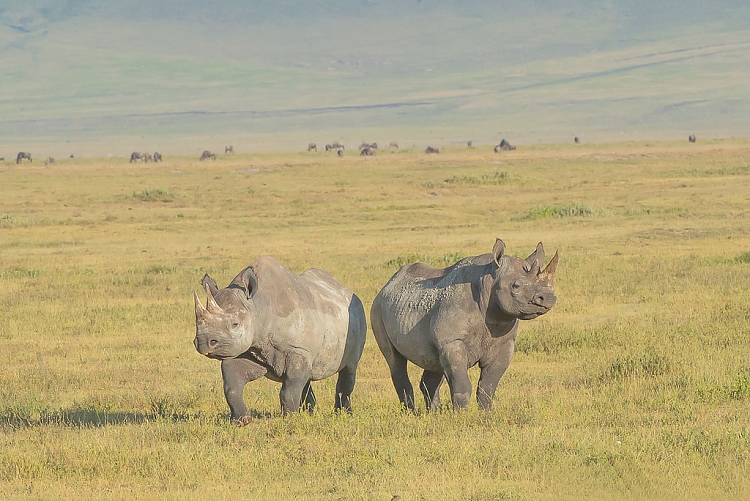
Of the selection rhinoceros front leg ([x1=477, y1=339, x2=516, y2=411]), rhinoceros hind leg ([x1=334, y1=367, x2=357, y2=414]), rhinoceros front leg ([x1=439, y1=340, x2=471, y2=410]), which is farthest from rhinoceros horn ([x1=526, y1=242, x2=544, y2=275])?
rhinoceros hind leg ([x1=334, y1=367, x2=357, y2=414])

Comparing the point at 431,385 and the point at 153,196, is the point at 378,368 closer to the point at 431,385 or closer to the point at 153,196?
the point at 431,385

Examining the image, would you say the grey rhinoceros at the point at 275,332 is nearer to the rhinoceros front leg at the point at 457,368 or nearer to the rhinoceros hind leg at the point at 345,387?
the rhinoceros hind leg at the point at 345,387

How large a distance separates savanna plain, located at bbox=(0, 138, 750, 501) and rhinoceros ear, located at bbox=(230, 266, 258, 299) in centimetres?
102

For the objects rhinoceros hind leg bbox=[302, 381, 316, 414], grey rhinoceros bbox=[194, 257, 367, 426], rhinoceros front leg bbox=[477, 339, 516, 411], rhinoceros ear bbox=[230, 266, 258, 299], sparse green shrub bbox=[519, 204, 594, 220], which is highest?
rhinoceros ear bbox=[230, 266, 258, 299]

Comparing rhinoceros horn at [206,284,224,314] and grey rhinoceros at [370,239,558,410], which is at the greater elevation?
rhinoceros horn at [206,284,224,314]

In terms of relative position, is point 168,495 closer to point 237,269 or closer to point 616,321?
point 616,321

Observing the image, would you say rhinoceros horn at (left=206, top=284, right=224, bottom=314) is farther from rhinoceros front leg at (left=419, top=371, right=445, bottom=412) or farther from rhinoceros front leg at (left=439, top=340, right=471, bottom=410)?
rhinoceros front leg at (left=419, top=371, right=445, bottom=412)

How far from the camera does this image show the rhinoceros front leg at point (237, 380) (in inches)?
362

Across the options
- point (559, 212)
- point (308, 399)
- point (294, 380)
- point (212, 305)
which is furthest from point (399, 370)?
point (559, 212)

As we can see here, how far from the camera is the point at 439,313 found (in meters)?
9.68

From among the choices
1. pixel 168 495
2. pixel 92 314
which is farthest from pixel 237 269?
pixel 168 495

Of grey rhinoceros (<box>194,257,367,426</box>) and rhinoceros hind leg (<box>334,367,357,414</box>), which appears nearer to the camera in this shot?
grey rhinoceros (<box>194,257,367,426</box>)

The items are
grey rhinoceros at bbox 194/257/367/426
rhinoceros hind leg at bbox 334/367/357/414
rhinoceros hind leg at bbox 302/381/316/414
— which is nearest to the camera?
grey rhinoceros at bbox 194/257/367/426

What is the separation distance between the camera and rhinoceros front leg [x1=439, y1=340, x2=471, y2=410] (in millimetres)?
9523
